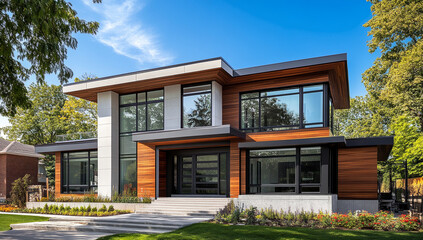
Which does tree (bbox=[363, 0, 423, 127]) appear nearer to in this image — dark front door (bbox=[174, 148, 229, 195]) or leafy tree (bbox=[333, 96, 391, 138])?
leafy tree (bbox=[333, 96, 391, 138])

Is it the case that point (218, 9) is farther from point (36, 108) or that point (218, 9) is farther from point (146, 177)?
point (36, 108)

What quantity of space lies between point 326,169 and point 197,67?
707cm

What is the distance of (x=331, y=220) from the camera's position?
35.5ft

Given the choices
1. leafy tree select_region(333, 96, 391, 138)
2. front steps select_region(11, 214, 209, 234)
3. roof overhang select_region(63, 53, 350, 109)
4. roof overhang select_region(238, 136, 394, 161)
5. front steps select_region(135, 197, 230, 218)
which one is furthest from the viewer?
leafy tree select_region(333, 96, 391, 138)

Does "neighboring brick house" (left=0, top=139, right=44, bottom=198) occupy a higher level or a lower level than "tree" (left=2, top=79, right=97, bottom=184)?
lower

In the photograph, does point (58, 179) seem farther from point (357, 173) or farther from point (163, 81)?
point (357, 173)

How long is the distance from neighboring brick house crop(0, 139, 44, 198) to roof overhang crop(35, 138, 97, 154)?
747cm

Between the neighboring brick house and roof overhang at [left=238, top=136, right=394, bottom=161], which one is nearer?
roof overhang at [left=238, top=136, right=394, bottom=161]

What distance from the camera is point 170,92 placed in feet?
55.8

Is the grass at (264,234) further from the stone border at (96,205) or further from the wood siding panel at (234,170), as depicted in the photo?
the stone border at (96,205)

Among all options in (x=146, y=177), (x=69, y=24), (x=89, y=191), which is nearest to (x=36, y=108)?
(x=89, y=191)

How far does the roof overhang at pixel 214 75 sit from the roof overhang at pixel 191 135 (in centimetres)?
255

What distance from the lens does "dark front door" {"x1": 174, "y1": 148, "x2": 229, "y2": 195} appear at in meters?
16.2

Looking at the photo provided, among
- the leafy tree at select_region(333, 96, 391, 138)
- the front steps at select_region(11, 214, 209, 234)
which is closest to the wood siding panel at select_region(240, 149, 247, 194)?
the front steps at select_region(11, 214, 209, 234)
